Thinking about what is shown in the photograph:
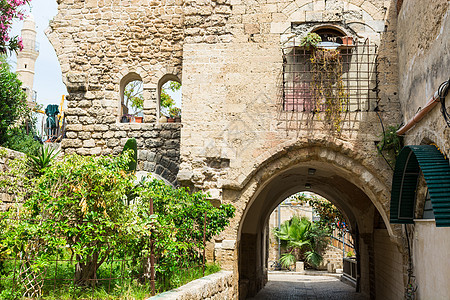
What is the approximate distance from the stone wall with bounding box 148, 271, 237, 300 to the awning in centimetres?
274

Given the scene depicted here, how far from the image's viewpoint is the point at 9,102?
12422 millimetres

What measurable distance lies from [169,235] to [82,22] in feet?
19.0

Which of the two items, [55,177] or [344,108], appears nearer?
[55,177]

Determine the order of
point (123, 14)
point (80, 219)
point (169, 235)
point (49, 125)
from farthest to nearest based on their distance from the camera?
point (49, 125) < point (123, 14) < point (169, 235) < point (80, 219)

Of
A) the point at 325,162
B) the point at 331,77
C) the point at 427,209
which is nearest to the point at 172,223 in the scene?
the point at 325,162

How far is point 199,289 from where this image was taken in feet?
17.7

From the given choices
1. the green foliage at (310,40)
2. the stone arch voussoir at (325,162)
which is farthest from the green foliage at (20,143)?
the green foliage at (310,40)

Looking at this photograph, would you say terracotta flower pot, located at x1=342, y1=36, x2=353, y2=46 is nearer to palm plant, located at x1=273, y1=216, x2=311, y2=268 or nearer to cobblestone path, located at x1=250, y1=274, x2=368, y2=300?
cobblestone path, located at x1=250, y1=274, x2=368, y2=300

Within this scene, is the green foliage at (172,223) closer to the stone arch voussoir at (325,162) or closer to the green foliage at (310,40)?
the stone arch voussoir at (325,162)

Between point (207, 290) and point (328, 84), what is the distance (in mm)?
4166

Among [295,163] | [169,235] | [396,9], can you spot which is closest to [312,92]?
[295,163]

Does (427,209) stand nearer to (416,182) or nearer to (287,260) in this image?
(416,182)

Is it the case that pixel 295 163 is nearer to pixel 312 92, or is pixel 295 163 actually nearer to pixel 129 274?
pixel 312 92

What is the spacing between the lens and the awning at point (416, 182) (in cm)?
511
